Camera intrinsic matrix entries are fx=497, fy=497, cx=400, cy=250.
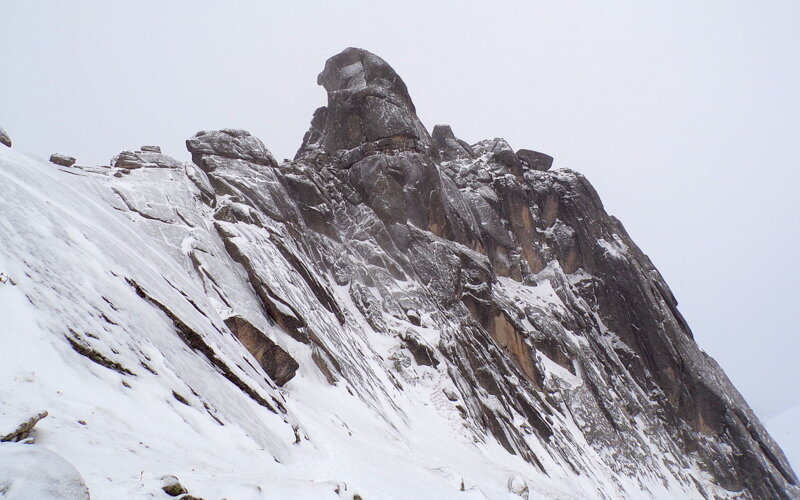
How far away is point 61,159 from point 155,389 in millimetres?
17384

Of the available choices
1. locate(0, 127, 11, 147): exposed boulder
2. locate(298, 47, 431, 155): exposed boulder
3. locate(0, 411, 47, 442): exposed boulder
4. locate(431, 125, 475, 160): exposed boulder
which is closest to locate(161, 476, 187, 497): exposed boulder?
locate(0, 411, 47, 442): exposed boulder

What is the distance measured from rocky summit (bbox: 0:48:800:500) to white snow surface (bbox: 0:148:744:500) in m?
0.06

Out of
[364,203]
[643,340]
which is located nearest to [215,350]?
[364,203]

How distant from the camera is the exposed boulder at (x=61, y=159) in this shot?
20969 millimetres

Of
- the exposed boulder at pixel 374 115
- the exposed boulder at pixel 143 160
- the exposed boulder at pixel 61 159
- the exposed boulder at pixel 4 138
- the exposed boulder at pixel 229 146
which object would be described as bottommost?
the exposed boulder at pixel 4 138

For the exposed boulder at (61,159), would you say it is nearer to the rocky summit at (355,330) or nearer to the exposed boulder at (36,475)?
the rocky summit at (355,330)

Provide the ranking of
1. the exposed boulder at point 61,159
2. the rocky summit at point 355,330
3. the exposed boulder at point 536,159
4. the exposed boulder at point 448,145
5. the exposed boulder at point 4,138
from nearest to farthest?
the rocky summit at point 355,330, the exposed boulder at point 4,138, the exposed boulder at point 61,159, the exposed boulder at point 448,145, the exposed boulder at point 536,159

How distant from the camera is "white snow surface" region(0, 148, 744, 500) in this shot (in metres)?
5.77

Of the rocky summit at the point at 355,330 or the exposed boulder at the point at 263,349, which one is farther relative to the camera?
the exposed boulder at the point at 263,349

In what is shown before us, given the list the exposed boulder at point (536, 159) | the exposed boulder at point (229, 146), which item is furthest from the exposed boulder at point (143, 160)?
the exposed boulder at point (536, 159)

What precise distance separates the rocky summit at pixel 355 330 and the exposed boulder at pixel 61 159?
0.82m

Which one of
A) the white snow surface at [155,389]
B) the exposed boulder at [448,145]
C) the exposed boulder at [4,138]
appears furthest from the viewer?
the exposed boulder at [448,145]

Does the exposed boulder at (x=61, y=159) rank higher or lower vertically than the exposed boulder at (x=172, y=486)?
higher

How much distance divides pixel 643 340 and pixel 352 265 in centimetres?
3108
